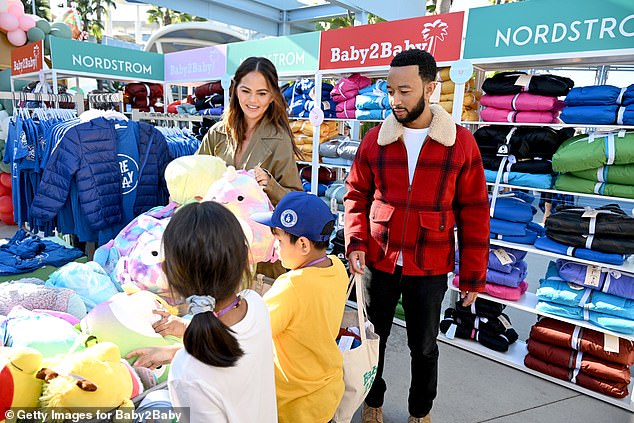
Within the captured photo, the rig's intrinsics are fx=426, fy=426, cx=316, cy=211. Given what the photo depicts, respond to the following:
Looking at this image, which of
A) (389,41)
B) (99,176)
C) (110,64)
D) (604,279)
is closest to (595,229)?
(604,279)

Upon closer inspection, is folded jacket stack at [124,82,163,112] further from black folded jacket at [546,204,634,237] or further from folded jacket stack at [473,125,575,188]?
black folded jacket at [546,204,634,237]

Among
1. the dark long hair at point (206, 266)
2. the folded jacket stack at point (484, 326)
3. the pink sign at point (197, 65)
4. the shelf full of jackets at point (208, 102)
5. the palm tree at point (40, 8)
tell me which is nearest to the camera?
the dark long hair at point (206, 266)

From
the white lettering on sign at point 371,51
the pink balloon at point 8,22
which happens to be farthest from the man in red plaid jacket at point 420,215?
the pink balloon at point 8,22

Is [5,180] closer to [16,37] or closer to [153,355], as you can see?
[16,37]

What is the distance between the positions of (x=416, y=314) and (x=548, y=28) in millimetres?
2006

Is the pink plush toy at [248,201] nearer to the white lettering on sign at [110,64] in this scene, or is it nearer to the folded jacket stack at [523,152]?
the folded jacket stack at [523,152]

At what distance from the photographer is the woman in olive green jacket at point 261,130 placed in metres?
2.05

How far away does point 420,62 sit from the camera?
174 centimetres

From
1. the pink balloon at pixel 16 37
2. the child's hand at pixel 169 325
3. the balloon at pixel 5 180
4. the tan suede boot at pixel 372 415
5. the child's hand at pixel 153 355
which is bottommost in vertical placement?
the tan suede boot at pixel 372 415

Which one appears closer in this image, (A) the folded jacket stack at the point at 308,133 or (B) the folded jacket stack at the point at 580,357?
(B) the folded jacket stack at the point at 580,357

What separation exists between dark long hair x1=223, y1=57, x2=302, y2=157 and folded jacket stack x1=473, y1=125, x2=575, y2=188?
5.45ft

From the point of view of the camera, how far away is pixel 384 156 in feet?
6.45

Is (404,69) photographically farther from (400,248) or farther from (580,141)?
(580,141)

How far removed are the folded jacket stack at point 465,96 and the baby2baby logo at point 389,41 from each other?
27 cm
